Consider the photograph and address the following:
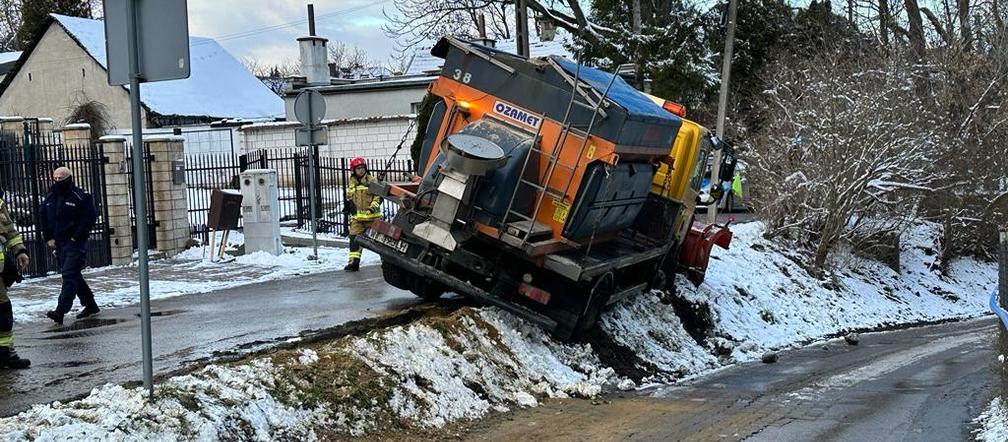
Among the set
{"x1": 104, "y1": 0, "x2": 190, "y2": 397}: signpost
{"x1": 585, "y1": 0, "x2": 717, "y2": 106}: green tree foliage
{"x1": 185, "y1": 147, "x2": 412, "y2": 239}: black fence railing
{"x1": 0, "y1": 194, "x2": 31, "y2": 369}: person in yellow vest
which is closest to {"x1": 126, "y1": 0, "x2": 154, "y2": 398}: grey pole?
{"x1": 104, "y1": 0, "x2": 190, "y2": 397}: signpost

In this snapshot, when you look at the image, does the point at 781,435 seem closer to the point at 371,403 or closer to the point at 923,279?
the point at 371,403

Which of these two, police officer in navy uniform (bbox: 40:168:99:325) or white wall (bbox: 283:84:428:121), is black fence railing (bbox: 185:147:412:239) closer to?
police officer in navy uniform (bbox: 40:168:99:325)

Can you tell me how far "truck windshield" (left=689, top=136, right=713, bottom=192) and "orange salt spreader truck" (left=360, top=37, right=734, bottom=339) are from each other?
10.2ft

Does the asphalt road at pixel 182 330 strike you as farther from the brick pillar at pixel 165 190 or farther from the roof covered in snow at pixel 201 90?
the roof covered in snow at pixel 201 90

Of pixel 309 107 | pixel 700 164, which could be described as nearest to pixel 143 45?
pixel 700 164

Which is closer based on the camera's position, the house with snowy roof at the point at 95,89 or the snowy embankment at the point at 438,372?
the snowy embankment at the point at 438,372

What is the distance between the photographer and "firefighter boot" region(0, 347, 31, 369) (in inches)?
335

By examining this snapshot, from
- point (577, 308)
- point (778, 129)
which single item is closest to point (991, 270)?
point (778, 129)

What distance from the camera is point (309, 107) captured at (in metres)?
17.6

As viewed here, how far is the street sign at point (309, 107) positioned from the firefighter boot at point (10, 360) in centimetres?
934

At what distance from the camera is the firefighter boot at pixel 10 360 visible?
8.52 m

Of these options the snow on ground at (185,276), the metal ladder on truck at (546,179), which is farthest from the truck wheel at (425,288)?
the snow on ground at (185,276)

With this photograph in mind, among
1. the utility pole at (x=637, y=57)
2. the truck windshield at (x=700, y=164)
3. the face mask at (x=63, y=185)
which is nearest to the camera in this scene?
the face mask at (x=63, y=185)

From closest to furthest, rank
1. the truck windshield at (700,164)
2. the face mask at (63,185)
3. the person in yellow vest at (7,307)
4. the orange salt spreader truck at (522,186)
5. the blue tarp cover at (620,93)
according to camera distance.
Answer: the person in yellow vest at (7,307)
the orange salt spreader truck at (522,186)
the face mask at (63,185)
the blue tarp cover at (620,93)
the truck windshield at (700,164)
